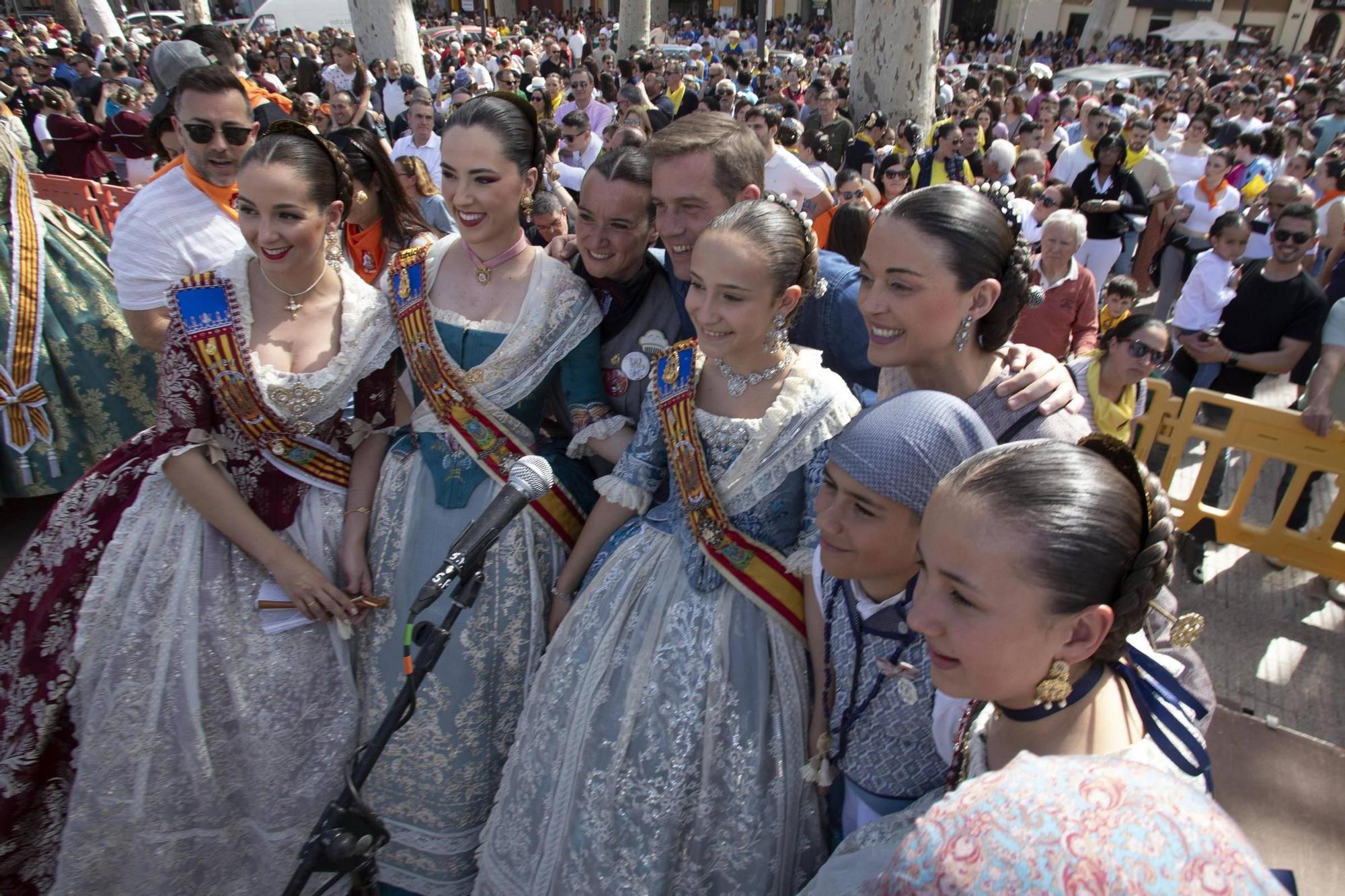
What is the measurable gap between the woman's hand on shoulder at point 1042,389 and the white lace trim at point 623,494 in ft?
2.60

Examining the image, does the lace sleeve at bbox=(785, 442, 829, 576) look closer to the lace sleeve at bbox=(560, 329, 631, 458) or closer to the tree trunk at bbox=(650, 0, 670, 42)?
the lace sleeve at bbox=(560, 329, 631, 458)

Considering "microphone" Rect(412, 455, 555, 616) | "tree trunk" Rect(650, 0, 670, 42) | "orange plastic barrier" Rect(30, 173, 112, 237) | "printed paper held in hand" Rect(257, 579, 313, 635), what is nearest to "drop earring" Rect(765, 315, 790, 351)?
"microphone" Rect(412, 455, 555, 616)

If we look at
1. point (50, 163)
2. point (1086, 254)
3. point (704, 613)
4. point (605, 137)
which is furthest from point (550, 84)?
point (704, 613)

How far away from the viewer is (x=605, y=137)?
828 cm

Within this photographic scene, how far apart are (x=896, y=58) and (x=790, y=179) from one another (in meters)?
6.52

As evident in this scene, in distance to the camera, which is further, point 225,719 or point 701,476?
point 225,719

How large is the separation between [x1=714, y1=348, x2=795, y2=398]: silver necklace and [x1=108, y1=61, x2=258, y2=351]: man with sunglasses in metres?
1.73

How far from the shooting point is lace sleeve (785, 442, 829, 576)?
172cm

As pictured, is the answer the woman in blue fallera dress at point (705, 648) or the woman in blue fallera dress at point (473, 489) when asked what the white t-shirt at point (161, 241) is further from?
the woman in blue fallera dress at point (705, 648)

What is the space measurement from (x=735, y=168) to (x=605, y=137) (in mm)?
6683

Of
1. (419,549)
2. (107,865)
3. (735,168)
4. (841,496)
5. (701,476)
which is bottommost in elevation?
(107,865)

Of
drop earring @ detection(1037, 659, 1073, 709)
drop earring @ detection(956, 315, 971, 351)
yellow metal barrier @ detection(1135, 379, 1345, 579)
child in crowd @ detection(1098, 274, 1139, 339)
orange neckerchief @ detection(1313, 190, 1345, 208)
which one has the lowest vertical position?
yellow metal barrier @ detection(1135, 379, 1345, 579)

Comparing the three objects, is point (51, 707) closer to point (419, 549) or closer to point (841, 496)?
point (419, 549)

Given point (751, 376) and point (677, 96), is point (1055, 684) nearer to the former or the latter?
point (751, 376)
